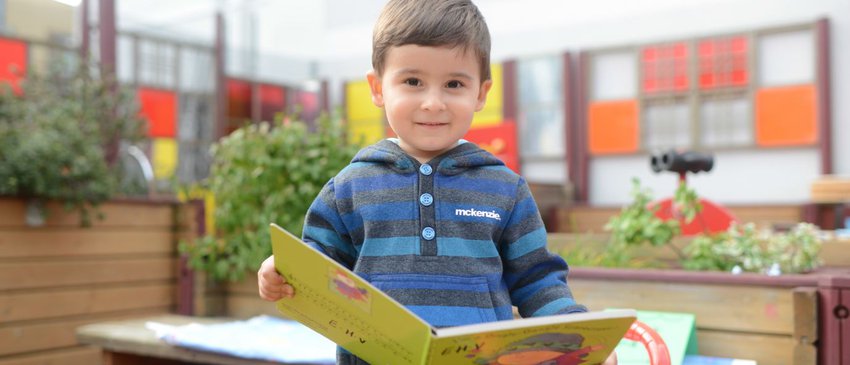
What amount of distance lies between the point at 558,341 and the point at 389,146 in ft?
1.36

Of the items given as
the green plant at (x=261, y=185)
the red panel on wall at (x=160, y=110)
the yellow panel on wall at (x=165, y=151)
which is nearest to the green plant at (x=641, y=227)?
the green plant at (x=261, y=185)

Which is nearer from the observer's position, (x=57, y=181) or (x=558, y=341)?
(x=558, y=341)

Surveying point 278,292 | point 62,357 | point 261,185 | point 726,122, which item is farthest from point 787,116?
point 278,292

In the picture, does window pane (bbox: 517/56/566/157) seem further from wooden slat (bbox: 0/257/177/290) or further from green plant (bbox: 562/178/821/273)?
green plant (bbox: 562/178/821/273)

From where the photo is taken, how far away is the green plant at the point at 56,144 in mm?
3088

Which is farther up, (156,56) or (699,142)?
(156,56)

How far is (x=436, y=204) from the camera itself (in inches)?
43.7

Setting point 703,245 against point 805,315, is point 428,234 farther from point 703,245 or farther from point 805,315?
point 703,245

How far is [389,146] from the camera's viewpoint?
1.17m

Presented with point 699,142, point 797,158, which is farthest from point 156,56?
point 797,158

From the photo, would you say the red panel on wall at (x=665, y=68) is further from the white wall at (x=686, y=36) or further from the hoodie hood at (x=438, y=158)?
the hoodie hood at (x=438, y=158)

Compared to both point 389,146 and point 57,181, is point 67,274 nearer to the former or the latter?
point 57,181

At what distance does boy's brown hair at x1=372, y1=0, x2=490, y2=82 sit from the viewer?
107cm

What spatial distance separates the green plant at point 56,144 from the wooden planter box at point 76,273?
0.10 m
